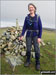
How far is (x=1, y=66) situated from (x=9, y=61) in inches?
17.9

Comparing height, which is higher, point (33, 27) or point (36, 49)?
point (33, 27)

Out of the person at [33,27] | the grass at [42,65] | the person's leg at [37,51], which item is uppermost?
the person at [33,27]

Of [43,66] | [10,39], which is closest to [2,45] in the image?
[10,39]

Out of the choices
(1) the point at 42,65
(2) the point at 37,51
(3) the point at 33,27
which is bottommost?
(1) the point at 42,65

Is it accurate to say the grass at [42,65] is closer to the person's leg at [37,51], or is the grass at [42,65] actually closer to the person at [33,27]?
the person's leg at [37,51]

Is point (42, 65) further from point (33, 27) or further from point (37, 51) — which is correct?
point (33, 27)

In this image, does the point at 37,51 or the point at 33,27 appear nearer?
the point at 33,27

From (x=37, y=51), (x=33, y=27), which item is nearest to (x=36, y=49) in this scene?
(x=37, y=51)

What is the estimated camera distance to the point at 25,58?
8562 millimetres

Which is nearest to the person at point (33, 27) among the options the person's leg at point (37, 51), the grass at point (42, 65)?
the person's leg at point (37, 51)

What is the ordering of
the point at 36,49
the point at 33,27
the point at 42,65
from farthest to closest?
1. the point at 42,65
2. the point at 36,49
3. the point at 33,27

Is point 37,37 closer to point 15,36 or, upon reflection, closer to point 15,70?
point 15,70

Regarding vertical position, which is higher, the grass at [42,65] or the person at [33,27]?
the person at [33,27]

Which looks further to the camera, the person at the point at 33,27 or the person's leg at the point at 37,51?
the person's leg at the point at 37,51
